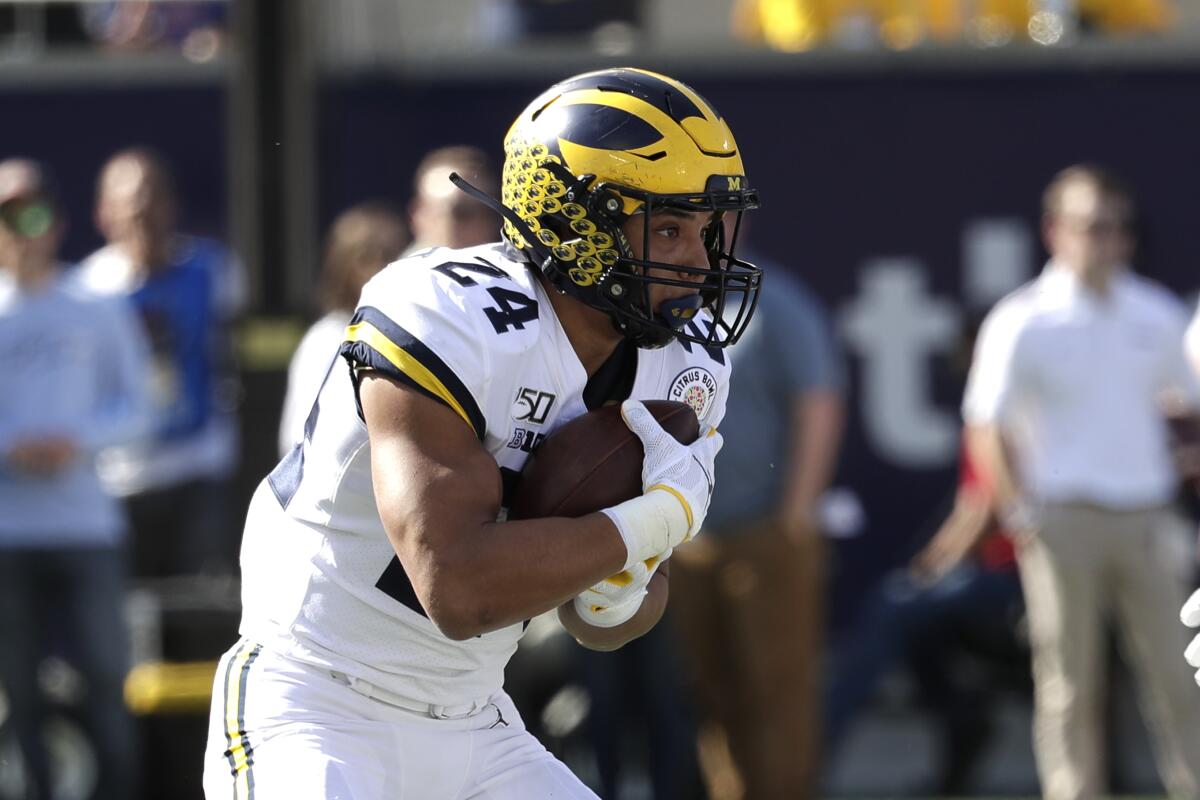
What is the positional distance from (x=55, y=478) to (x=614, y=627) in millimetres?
3247

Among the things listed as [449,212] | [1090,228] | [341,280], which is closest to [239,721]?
[449,212]

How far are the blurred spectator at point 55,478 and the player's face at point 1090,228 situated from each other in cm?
303

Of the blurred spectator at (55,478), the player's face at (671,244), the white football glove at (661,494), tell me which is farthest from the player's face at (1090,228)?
the white football glove at (661,494)

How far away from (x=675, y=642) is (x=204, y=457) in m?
1.99

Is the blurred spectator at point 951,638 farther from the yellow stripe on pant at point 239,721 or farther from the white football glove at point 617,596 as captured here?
the yellow stripe on pant at point 239,721

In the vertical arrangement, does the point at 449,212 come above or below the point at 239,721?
above

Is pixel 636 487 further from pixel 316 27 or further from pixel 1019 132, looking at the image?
pixel 1019 132

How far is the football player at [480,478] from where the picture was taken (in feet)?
9.64

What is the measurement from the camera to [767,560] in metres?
6.24

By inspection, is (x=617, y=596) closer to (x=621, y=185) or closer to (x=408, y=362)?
(x=408, y=362)

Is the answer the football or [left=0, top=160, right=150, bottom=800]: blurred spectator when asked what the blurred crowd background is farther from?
the football

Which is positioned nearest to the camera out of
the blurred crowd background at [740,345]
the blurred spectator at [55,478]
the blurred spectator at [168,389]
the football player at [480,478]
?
the football player at [480,478]

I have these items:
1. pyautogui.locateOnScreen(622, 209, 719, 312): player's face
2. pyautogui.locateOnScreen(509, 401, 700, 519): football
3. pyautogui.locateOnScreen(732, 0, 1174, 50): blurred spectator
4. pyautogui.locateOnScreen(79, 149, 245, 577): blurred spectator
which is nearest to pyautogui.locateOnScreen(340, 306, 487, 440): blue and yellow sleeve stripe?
pyautogui.locateOnScreen(509, 401, 700, 519): football

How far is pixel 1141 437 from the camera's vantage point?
634 cm
